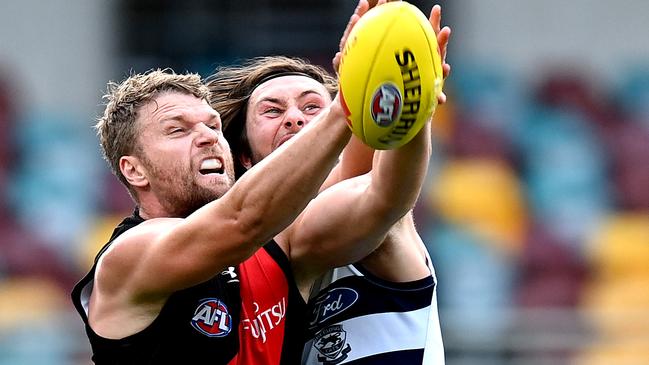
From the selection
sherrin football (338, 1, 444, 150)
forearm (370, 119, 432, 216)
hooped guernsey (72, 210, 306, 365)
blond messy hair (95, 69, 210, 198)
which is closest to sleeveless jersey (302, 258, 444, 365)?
hooped guernsey (72, 210, 306, 365)

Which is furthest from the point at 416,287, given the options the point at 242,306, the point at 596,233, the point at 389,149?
the point at 596,233

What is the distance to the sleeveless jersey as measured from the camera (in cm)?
464

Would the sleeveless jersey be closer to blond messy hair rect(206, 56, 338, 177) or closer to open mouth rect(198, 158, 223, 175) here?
open mouth rect(198, 158, 223, 175)

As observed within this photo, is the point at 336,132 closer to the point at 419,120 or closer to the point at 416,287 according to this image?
the point at 419,120

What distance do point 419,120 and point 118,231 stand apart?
1365 mm

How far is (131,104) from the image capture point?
4.73 meters

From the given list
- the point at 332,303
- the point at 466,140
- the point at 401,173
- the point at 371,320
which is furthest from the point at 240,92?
the point at 466,140

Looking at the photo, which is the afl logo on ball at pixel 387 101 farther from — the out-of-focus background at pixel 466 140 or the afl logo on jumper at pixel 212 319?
the out-of-focus background at pixel 466 140

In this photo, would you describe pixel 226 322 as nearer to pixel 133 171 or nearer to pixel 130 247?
pixel 130 247

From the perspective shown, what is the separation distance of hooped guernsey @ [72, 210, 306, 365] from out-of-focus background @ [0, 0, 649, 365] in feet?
18.1

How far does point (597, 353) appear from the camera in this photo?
953 cm

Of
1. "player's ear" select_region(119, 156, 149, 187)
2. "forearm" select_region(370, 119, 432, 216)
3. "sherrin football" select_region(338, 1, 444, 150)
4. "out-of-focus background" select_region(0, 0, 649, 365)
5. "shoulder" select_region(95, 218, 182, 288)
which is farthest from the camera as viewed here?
"out-of-focus background" select_region(0, 0, 649, 365)

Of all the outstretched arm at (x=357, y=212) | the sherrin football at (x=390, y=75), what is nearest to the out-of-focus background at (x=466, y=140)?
the outstretched arm at (x=357, y=212)

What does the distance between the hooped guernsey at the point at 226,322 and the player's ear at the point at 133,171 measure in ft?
0.42
